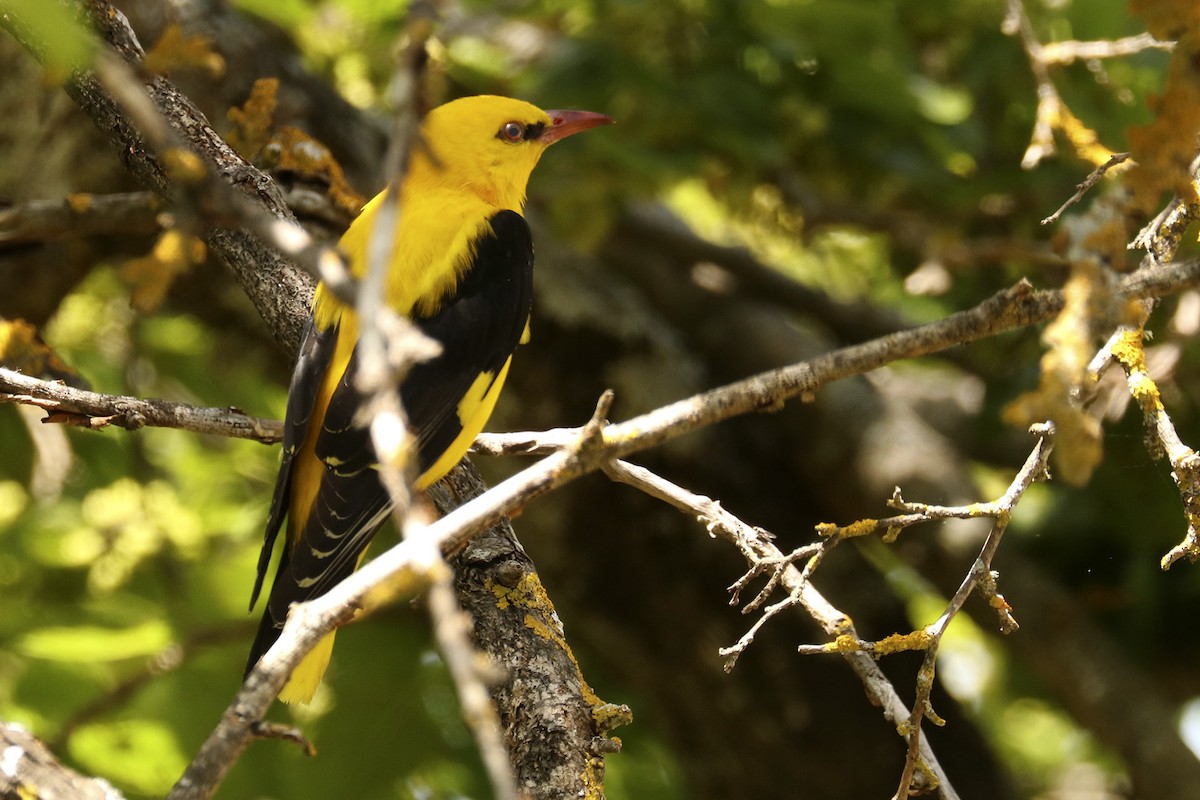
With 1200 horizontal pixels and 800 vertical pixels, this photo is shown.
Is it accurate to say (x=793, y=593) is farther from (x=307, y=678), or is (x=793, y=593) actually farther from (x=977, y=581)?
(x=307, y=678)

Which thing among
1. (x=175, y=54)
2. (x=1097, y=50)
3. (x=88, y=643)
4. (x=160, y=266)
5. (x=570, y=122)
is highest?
(x=570, y=122)

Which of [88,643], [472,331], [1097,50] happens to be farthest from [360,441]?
[1097,50]

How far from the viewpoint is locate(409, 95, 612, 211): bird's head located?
364 cm

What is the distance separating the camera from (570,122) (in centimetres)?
390

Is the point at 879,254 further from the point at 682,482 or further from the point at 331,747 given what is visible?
the point at 331,747

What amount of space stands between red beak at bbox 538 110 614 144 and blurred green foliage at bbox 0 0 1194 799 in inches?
8.4

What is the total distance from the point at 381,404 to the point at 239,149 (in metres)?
2.44

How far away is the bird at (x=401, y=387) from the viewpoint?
265cm

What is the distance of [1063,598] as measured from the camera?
458 centimetres

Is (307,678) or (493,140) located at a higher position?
(493,140)

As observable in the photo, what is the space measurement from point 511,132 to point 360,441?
1.41 meters

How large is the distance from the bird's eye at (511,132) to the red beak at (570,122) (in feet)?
0.41

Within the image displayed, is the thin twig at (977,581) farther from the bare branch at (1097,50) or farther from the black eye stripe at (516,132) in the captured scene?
the black eye stripe at (516,132)

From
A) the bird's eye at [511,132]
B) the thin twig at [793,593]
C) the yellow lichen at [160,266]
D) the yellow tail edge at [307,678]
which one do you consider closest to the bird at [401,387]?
the yellow tail edge at [307,678]
